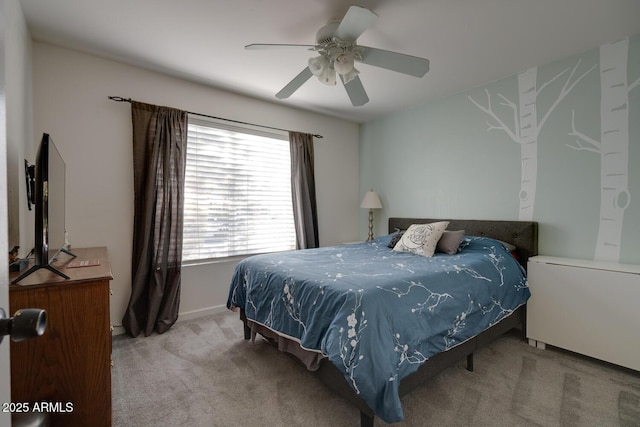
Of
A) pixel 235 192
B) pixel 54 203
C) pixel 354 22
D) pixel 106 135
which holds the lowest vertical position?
pixel 54 203

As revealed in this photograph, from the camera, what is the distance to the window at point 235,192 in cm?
314

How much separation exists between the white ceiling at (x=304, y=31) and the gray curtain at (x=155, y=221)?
2.05 feet

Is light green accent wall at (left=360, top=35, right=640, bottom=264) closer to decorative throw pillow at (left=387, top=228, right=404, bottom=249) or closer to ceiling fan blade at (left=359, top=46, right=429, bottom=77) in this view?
decorative throw pillow at (left=387, top=228, right=404, bottom=249)

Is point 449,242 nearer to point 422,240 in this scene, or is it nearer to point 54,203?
point 422,240

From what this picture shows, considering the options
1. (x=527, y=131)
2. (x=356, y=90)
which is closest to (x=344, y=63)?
(x=356, y=90)

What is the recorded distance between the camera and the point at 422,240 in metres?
2.78

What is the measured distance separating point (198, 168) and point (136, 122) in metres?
0.69

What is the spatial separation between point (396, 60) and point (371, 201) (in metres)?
2.32

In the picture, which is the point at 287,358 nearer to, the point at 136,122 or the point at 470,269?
the point at 470,269

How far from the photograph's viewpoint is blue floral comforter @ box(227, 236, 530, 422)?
138 cm

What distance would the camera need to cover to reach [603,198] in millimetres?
2439

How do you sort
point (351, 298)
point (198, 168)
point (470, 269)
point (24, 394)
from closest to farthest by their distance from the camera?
1. point (24, 394)
2. point (351, 298)
3. point (470, 269)
4. point (198, 168)

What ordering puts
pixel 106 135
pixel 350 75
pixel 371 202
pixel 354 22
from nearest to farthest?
pixel 354 22
pixel 350 75
pixel 106 135
pixel 371 202

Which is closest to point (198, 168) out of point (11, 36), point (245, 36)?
point (245, 36)
